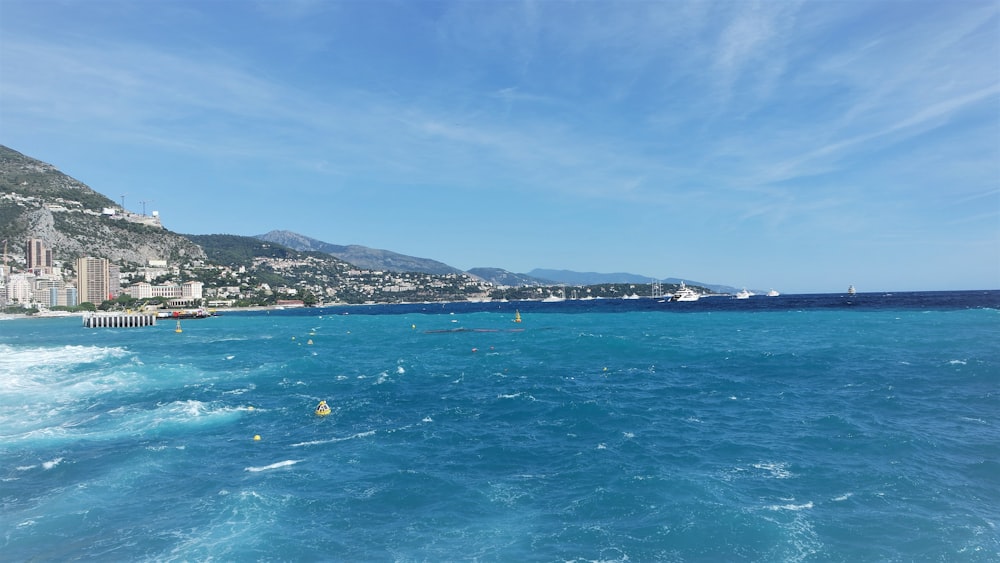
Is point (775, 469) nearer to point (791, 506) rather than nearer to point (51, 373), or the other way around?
point (791, 506)

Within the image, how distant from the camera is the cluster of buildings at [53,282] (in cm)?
17600

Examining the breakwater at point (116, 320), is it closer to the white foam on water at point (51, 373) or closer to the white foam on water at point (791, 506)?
the white foam on water at point (51, 373)

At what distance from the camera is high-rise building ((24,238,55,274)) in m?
191

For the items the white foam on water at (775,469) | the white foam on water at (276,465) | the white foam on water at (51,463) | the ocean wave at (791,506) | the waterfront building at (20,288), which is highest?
the waterfront building at (20,288)

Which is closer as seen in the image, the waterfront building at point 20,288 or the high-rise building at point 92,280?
the waterfront building at point 20,288

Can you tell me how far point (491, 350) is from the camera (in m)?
69.9

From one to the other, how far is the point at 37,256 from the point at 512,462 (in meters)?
232

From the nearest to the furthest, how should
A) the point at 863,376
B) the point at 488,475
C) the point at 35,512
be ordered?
the point at 35,512, the point at 488,475, the point at 863,376

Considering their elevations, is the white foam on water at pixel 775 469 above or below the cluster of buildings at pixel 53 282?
below

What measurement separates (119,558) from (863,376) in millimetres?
49539

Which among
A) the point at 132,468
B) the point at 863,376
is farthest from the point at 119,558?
the point at 863,376

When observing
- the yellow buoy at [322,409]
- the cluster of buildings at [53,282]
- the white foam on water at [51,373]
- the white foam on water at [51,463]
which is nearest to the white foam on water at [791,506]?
the yellow buoy at [322,409]

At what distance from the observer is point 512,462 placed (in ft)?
87.0

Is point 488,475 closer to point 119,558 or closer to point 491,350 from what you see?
point 119,558
